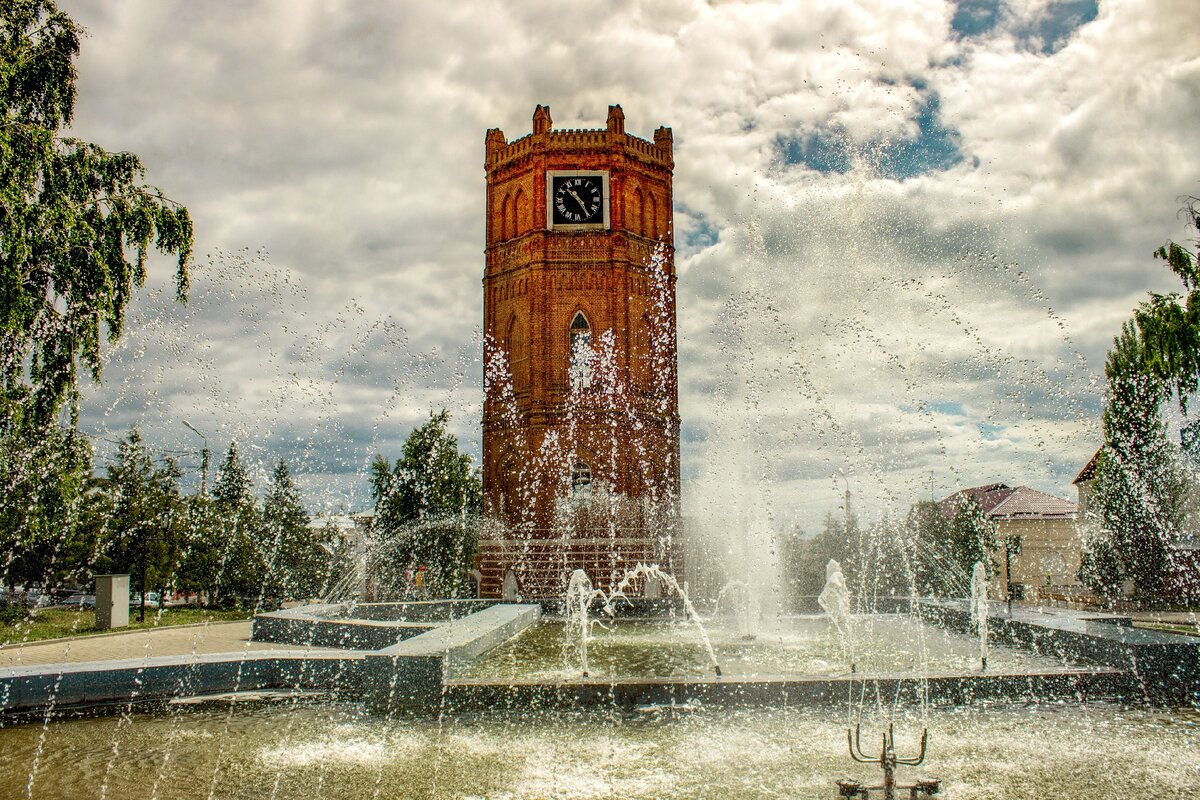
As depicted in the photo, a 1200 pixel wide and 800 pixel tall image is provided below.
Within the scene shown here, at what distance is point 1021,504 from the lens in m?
45.7

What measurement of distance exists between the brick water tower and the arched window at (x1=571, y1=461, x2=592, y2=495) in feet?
0.13

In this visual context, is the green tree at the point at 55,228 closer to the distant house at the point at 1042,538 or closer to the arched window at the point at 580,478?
the arched window at the point at 580,478

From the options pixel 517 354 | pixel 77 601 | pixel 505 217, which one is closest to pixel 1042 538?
pixel 517 354

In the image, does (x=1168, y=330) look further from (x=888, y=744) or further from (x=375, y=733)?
(x=375, y=733)

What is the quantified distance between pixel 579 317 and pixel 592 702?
956 inches

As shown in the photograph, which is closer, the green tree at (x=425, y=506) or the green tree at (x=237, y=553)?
the green tree at (x=237, y=553)

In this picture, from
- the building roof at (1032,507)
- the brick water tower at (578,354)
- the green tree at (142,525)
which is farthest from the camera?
the building roof at (1032,507)

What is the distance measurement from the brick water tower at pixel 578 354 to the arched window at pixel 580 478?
0.04 metres

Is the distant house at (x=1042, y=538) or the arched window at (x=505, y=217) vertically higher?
the arched window at (x=505, y=217)

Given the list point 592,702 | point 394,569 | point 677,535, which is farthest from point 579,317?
point 592,702

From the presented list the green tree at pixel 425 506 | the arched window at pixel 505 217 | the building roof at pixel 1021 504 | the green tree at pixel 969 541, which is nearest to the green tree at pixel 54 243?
the arched window at pixel 505 217

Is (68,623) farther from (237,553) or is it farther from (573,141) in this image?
(573,141)

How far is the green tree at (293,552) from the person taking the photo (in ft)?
101

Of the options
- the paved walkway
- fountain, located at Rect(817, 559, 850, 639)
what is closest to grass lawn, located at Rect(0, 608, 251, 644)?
the paved walkway
